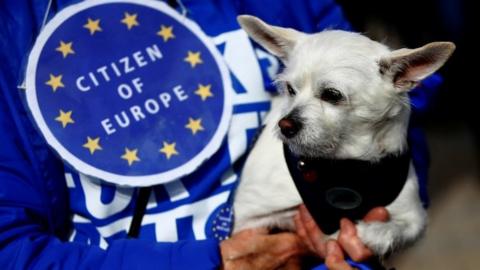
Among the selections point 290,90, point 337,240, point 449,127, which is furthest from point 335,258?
point 449,127

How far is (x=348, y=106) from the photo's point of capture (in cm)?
182

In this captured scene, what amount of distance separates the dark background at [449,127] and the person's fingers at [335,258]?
209cm

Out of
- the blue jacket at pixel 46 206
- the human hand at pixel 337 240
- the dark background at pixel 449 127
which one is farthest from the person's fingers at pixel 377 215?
the dark background at pixel 449 127

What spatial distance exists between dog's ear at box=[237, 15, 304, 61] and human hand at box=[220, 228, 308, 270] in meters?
0.46

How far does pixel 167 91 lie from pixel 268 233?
1.50 ft

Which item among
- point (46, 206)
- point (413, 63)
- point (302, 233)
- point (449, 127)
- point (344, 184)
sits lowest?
point (449, 127)

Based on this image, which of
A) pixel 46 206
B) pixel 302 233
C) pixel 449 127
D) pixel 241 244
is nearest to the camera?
pixel 46 206

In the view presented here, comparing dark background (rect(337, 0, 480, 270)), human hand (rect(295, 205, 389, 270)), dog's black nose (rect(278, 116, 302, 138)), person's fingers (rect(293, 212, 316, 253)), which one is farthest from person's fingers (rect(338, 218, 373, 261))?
dark background (rect(337, 0, 480, 270))

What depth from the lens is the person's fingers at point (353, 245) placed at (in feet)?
5.97

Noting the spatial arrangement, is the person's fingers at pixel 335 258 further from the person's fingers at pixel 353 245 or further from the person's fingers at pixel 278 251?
the person's fingers at pixel 278 251

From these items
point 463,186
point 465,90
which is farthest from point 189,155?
point 465,90

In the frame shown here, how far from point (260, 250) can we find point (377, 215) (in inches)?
11.9

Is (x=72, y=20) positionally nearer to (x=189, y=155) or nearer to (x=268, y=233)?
(x=189, y=155)

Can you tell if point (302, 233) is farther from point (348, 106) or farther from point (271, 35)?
point (271, 35)
